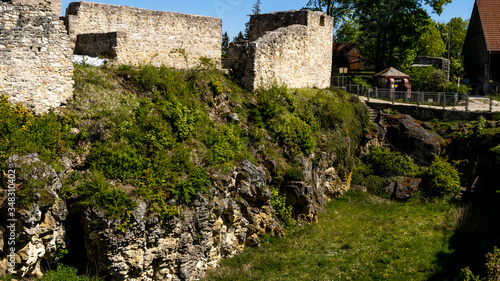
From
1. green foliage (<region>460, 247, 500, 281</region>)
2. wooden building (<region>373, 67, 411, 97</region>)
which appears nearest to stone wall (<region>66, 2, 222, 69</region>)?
wooden building (<region>373, 67, 411, 97</region>)

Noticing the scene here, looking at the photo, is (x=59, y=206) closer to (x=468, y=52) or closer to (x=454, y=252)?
(x=454, y=252)

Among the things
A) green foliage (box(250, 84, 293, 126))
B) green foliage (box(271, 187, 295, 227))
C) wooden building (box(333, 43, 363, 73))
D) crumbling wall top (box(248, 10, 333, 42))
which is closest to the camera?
green foliage (box(271, 187, 295, 227))

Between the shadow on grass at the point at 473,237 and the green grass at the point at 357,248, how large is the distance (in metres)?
0.26

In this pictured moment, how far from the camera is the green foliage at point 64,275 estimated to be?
10836 mm

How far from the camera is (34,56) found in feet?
42.0

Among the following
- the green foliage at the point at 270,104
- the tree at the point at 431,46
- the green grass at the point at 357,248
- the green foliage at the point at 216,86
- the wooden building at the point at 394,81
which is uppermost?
the tree at the point at 431,46

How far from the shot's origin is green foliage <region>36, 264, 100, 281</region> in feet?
35.6

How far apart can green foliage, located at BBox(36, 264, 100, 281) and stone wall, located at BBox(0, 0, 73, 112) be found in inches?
179

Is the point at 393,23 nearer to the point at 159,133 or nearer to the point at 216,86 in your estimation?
the point at 216,86

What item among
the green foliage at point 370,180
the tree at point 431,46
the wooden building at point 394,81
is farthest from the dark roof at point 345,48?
the green foliage at point 370,180

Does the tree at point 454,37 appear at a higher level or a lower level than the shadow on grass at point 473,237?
higher

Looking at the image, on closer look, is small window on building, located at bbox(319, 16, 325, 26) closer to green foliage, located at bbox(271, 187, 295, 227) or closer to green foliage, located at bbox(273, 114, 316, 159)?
green foliage, located at bbox(273, 114, 316, 159)

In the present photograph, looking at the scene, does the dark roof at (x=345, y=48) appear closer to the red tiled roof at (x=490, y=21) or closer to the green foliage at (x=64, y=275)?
the red tiled roof at (x=490, y=21)

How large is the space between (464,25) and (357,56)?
34126 mm
